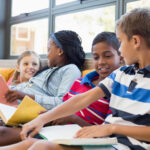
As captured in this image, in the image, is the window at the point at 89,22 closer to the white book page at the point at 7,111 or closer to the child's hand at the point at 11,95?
the child's hand at the point at 11,95

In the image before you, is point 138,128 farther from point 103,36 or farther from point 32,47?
point 32,47

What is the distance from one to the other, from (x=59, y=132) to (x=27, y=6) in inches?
109

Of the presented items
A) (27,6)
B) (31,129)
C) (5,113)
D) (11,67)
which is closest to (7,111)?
(5,113)

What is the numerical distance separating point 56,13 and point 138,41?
2.04 meters

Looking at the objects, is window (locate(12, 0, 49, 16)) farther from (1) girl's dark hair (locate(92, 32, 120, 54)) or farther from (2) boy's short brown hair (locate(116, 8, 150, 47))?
(2) boy's short brown hair (locate(116, 8, 150, 47))

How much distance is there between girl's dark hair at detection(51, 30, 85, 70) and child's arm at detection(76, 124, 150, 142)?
3.22 ft

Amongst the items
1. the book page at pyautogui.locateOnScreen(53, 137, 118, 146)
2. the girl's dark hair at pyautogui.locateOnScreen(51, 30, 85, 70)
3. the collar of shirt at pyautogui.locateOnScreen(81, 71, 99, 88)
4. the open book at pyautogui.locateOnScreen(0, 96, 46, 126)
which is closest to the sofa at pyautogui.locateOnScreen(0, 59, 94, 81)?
the girl's dark hair at pyautogui.locateOnScreen(51, 30, 85, 70)

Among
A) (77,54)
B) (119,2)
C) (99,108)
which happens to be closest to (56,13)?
(119,2)

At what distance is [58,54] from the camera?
1.90 metres

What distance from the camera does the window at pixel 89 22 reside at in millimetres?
2426

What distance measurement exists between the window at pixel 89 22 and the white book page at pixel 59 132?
1454mm

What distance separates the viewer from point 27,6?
3.54m

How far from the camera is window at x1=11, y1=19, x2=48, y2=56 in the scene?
3242 millimetres

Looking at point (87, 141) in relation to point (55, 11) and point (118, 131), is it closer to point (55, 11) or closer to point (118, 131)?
point (118, 131)
